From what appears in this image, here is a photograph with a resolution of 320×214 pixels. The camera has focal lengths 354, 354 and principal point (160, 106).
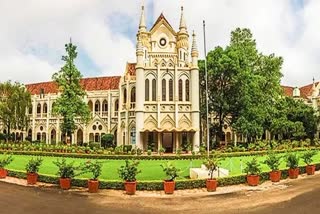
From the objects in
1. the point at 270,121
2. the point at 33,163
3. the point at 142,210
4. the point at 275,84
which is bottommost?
the point at 142,210

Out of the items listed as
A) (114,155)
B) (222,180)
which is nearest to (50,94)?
(114,155)

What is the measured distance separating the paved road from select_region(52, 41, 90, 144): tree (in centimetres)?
2375

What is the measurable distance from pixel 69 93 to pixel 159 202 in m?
28.7

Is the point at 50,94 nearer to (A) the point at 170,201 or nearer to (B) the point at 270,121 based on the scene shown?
(B) the point at 270,121

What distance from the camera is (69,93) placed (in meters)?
41.1

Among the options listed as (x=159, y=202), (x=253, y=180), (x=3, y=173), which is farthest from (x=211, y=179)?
(x=3, y=173)

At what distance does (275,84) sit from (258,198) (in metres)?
33.8

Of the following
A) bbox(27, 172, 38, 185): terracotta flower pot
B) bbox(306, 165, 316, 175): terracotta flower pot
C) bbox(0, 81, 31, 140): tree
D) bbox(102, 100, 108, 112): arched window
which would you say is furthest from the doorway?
bbox(27, 172, 38, 185): terracotta flower pot

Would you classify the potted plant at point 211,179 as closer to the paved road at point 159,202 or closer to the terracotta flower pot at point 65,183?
the paved road at point 159,202

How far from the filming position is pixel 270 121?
1869 inches

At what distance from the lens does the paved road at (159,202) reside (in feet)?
43.2

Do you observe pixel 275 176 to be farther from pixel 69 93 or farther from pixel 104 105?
pixel 104 105

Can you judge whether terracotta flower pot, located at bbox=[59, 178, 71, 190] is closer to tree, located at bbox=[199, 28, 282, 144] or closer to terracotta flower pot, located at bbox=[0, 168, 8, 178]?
terracotta flower pot, located at bbox=[0, 168, 8, 178]

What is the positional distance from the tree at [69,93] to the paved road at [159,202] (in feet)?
77.9
